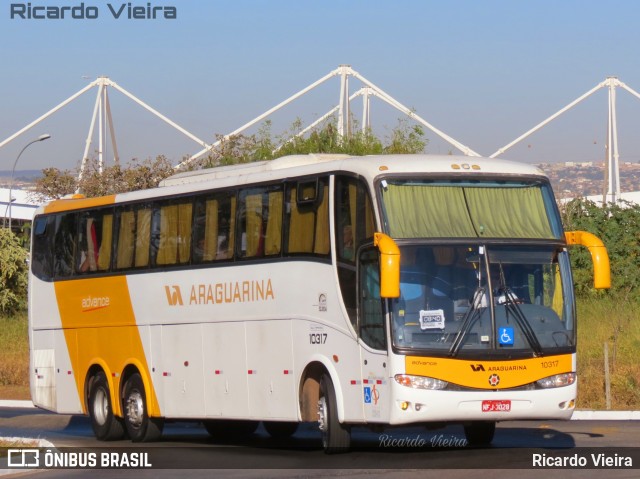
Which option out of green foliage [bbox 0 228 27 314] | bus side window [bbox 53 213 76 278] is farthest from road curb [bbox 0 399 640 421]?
green foliage [bbox 0 228 27 314]

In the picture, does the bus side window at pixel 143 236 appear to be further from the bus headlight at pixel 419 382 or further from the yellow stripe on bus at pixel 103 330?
the bus headlight at pixel 419 382

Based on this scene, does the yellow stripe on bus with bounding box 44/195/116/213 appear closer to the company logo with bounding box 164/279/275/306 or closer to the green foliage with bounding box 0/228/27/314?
the company logo with bounding box 164/279/275/306

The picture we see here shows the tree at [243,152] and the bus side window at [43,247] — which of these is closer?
the bus side window at [43,247]

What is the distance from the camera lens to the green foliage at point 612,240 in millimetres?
42938

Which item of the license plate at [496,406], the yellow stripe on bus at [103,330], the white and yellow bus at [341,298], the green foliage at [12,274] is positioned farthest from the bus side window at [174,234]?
the green foliage at [12,274]

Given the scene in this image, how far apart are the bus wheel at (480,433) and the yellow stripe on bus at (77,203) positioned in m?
7.03

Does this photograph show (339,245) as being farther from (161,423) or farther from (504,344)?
(161,423)

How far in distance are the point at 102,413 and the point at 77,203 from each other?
136 inches

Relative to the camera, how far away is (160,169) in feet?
219

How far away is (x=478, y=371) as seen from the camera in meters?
14.0

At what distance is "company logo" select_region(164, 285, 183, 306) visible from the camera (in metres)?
18.4


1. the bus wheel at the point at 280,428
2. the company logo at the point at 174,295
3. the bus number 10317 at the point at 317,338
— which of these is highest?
the company logo at the point at 174,295

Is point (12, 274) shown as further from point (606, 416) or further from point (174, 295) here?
point (174, 295)

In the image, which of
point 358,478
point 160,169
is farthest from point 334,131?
point 358,478
